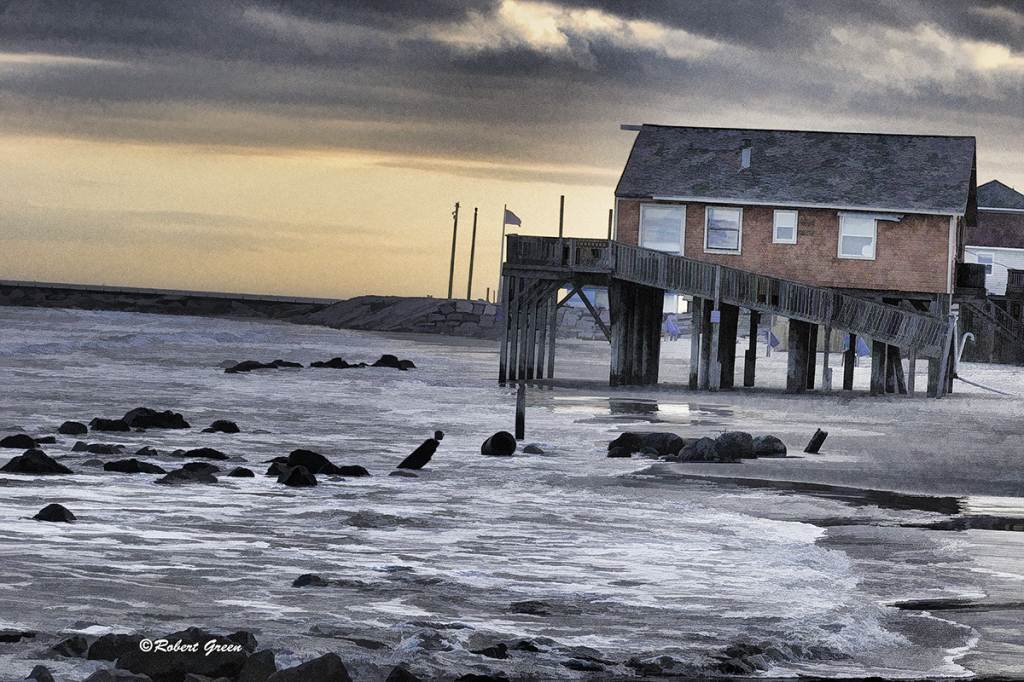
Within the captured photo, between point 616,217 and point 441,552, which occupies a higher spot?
point 616,217

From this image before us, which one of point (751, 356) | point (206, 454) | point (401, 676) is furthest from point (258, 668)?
point (751, 356)

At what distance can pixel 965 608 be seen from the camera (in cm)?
1083

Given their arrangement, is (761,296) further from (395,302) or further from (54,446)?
(395,302)

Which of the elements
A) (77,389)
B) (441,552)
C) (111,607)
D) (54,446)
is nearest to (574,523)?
(441,552)

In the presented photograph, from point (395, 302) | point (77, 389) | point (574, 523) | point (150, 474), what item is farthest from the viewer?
point (395, 302)

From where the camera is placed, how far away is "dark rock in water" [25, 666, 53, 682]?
7.80 metres

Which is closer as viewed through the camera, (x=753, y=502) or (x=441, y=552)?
(x=441, y=552)

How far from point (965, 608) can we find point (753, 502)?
615cm

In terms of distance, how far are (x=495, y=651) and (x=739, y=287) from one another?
3205 centimetres

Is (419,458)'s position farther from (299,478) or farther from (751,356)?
(751,356)

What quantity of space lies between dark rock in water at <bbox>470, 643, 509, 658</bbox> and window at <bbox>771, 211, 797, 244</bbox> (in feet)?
114

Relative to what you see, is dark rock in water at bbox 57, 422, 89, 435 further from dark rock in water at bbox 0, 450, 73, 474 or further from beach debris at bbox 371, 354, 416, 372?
beach debris at bbox 371, 354, 416, 372

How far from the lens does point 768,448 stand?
22578mm

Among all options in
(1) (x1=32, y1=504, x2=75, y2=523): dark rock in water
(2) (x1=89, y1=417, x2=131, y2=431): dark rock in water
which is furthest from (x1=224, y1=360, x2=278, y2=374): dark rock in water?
(1) (x1=32, y1=504, x2=75, y2=523): dark rock in water
